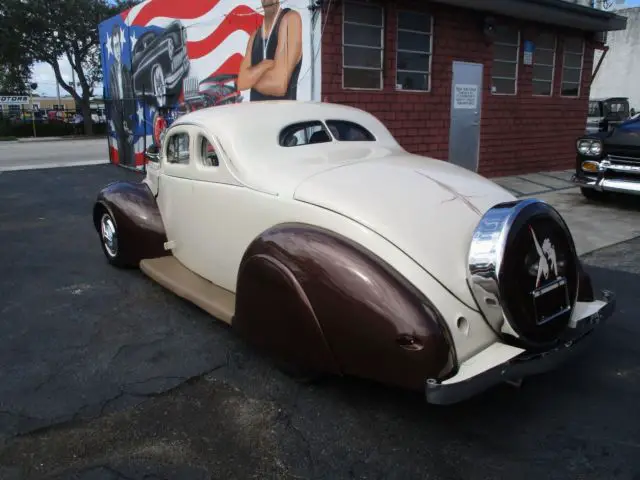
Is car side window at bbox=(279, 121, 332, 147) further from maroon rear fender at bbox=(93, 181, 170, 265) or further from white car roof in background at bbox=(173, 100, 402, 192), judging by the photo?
maroon rear fender at bbox=(93, 181, 170, 265)

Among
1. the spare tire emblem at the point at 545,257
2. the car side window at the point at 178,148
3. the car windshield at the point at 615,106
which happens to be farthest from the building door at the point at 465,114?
the spare tire emblem at the point at 545,257

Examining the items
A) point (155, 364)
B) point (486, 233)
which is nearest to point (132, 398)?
point (155, 364)

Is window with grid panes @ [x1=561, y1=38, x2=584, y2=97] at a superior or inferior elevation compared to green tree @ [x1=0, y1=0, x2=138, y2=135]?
inferior

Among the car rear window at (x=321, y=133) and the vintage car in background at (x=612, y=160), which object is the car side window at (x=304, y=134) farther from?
the vintage car in background at (x=612, y=160)

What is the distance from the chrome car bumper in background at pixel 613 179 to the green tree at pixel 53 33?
29.7 meters

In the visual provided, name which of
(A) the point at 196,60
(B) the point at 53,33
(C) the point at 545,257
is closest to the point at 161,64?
(A) the point at 196,60

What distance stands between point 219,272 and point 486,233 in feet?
6.46

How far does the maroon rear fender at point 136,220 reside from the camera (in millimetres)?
4684

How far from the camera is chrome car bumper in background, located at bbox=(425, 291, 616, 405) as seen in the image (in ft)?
7.59

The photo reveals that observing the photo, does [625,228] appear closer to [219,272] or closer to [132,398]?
[219,272]

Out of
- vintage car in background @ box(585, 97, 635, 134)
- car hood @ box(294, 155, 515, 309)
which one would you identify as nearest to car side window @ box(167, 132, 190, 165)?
car hood @ box(294, 155, 515, 309)

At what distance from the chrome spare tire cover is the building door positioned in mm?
7992

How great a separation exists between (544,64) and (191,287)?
10.9 metres

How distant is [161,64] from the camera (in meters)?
12.0
